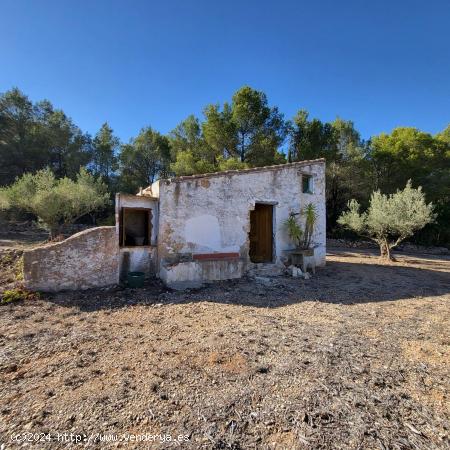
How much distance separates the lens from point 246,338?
4.47 metres

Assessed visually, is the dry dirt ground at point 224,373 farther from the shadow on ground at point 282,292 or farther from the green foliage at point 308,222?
the green foliage at point 308,222

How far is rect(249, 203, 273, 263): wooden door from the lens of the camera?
9.91 m

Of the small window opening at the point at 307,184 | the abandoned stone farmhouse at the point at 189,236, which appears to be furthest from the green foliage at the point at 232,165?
the abandoned stone farmhouse at the point at 189,236

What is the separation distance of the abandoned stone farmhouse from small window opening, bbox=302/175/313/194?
0.06 meters

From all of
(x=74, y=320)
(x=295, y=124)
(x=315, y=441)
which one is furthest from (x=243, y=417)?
(x=295, y=124)

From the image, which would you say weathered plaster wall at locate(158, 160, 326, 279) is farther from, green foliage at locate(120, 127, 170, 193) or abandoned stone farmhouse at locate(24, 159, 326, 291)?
green foliage at locate(120, 127, 170, 193)

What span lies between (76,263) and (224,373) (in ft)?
16.7

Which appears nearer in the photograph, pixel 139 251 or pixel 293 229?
pixel 139 251

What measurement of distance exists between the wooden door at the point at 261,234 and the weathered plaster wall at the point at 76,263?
16.3 ft

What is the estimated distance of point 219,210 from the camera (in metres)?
8.55

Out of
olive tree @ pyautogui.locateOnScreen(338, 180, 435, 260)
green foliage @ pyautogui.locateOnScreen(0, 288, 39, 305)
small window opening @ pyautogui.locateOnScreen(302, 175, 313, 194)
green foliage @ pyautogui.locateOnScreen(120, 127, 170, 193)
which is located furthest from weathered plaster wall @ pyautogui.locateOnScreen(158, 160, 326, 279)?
green foliage @ pyautogui.locateOnScreen(120, 127, 170, 193)

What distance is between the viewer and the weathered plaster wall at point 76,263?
6.38 m

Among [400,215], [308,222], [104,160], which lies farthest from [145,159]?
[400,215]

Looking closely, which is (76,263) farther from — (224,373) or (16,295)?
(224,373)
